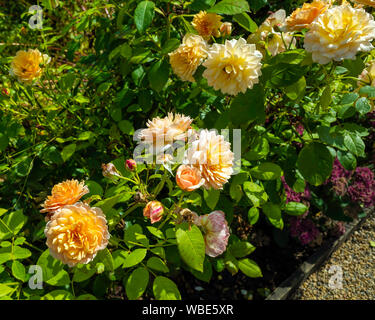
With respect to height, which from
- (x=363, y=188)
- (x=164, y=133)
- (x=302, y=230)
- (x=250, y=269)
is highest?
(x=164, y=133)

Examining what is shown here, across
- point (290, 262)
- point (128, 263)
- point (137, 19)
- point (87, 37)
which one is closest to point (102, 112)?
point (87, 37)

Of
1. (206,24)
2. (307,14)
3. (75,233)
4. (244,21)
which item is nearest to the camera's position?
(75,233)

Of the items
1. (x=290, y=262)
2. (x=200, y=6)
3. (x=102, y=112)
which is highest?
(x=200, y=6)

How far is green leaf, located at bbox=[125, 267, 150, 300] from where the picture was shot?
0.86 meters

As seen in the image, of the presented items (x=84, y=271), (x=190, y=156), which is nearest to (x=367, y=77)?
(x=190, y=156)

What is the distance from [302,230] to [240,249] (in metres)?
0.94

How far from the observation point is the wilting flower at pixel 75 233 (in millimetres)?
675

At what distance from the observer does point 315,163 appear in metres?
0.97

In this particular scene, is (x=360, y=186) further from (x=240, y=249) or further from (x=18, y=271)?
(x=18, y=271)

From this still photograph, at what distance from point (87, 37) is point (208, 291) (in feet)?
5.38

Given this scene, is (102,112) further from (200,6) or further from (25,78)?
(200,6)

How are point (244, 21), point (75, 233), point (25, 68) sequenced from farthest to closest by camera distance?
1. point (25, 68)
2. point (244, 21)
3. point (75, 233)

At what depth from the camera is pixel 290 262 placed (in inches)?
80.7

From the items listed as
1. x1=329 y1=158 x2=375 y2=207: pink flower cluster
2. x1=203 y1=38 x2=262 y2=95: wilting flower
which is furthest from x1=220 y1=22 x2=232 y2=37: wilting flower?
x1=329 y1=158 x2=375 y2=207: pink flower cluster
